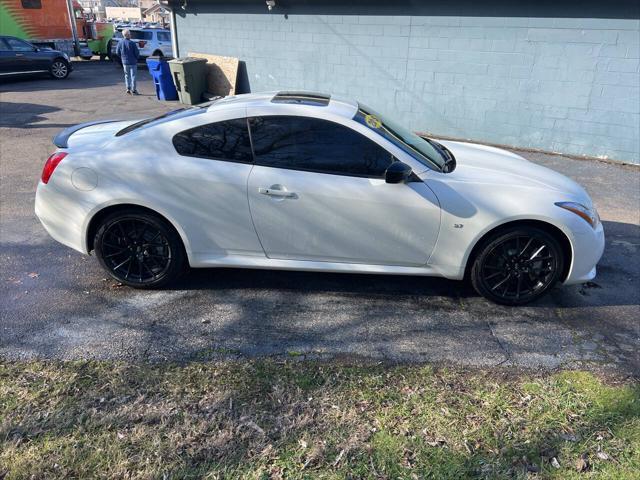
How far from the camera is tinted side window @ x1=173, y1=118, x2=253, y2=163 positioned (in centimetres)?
368

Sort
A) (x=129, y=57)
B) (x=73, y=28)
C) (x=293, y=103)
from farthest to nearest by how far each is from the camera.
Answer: (x=73, y=28) < (x=129, y=57) < (x=293, y=103)

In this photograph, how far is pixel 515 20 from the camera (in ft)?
28.5

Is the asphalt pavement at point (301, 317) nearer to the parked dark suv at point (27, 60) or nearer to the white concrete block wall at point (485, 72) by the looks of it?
the white concrete block wall at point (485, 72)

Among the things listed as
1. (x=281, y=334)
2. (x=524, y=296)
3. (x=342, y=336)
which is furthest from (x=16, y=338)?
(x=524, y=296)

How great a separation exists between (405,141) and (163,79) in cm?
1121

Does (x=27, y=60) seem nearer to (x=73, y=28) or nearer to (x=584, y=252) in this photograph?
(x=73, y=28)

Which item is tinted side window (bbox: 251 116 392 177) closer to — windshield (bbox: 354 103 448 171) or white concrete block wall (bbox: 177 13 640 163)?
windshield (bbox: 354 103 448 171)

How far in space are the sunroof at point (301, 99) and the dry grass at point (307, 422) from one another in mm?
2073

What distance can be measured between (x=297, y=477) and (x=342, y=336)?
1.27 meters

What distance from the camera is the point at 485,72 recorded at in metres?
9.27

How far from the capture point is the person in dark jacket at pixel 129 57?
1381 centimetres

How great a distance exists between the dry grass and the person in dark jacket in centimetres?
1298

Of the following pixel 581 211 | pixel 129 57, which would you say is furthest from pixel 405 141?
pixel 129 57

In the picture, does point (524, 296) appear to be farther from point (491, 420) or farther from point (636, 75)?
point (636, 75)
